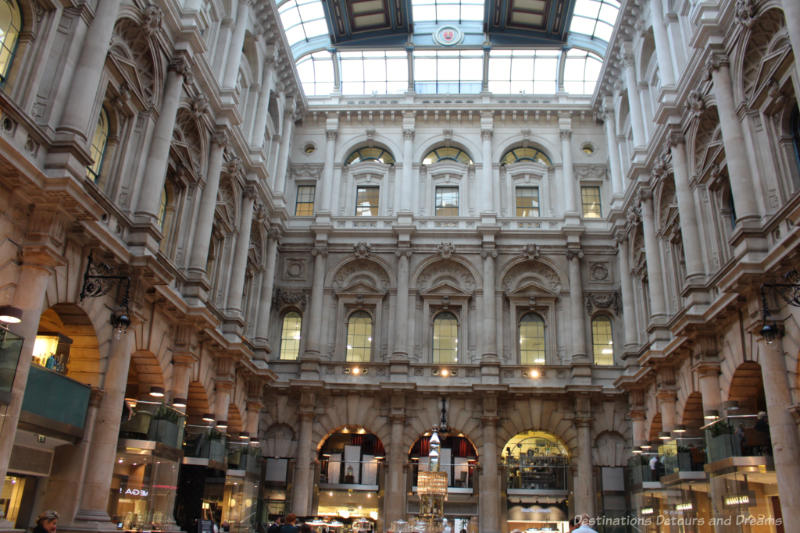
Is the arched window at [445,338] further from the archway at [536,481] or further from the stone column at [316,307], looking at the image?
the stone column at [316,307]

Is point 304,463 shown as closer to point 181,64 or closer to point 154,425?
point 154,425

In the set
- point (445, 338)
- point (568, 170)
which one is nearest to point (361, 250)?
point (445, 338)

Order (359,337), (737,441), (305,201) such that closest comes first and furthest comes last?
(737,441) → (359,337) → (305,201)

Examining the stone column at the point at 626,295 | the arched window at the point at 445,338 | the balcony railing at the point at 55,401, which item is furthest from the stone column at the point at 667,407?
the balcony railing at the point at 55,401

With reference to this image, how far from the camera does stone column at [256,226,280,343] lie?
31359 millimetres

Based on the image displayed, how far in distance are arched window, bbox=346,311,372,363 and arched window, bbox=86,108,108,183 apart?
17822 mm

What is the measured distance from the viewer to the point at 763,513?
17.4m

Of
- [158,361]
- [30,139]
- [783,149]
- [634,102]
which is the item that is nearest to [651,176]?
[634,102]

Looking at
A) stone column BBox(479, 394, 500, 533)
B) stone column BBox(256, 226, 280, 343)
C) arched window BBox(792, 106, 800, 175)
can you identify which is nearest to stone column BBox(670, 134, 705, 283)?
arched window BBox(792, 106, 800, 175)

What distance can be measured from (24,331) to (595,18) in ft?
109

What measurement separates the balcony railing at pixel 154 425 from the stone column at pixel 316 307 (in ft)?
44.4

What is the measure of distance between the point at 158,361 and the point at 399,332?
14744mm

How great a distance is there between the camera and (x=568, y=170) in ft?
119

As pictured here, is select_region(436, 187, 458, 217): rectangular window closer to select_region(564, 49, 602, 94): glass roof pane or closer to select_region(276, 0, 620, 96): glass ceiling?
select_region(276, 0, 620, 96): glass ceiling
